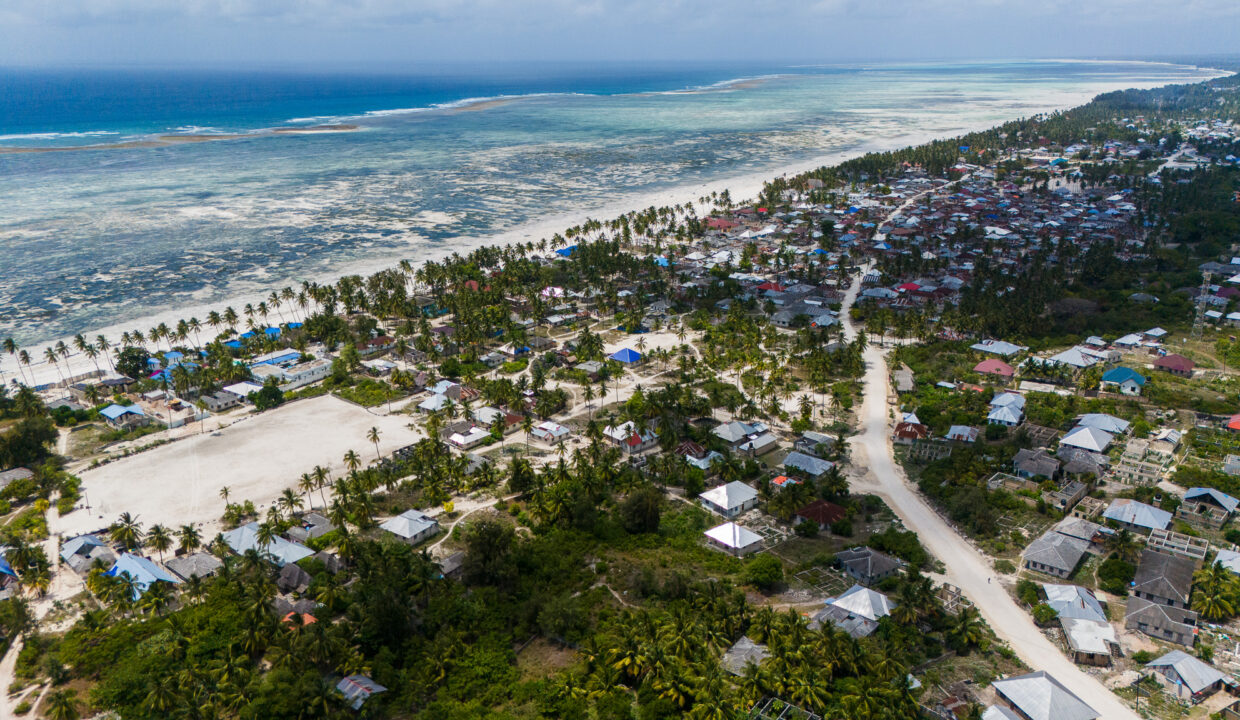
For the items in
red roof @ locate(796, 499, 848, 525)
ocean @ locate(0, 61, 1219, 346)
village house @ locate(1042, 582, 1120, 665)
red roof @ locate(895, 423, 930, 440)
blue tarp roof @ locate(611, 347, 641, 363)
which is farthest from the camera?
ocean @ locate(0, 61, 1219, 346)

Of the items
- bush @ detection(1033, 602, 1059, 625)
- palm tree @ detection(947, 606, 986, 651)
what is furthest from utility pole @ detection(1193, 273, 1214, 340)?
palm tree @ detection(947, 606, 986, 651)

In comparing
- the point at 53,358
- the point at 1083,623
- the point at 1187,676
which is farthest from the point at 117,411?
the point at 1187,676

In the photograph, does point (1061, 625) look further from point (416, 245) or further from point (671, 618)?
point (416, 245)

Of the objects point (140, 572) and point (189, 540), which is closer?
point (140, 572)

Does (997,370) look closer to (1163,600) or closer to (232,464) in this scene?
(1163,600)

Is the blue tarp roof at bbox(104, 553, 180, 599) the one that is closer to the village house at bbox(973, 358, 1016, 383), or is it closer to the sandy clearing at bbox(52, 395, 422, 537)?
the sandy clearing at bbox(52, 395, 422, 537)
